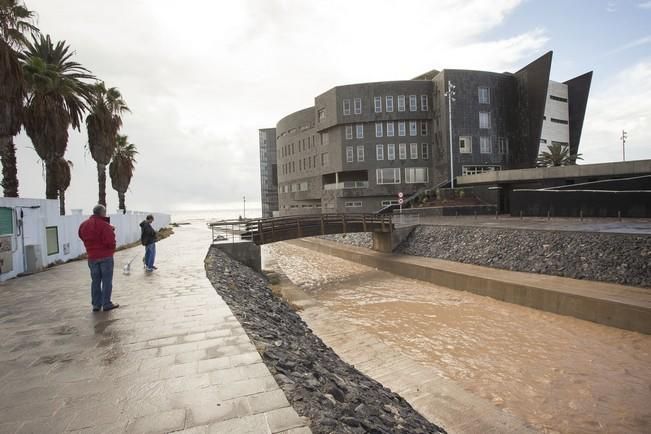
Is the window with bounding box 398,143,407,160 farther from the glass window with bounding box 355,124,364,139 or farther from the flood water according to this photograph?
the flood water

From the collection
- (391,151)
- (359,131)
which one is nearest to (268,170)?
(359,131)

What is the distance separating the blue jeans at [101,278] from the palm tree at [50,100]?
12502mm

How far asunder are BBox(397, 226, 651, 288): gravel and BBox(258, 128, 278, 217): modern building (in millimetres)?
67852

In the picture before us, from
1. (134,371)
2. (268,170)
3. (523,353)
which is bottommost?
(523,353)

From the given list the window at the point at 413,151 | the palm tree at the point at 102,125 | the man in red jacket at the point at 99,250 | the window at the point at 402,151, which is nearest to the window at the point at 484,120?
the window at the point at 413,151

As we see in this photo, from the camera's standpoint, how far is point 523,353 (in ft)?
33.6

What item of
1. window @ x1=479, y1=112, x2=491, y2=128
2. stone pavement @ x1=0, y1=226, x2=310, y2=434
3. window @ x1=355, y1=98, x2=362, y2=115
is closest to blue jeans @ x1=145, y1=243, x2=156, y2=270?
stone pavement @ x1=0, y1=226, x2=310, y2=434

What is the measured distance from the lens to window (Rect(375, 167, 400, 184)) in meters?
44.9

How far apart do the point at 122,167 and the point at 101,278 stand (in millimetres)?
27608

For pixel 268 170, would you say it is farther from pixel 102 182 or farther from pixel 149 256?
pixel 149 256

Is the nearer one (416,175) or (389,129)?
(416,175)

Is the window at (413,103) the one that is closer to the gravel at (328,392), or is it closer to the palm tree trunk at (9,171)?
the palm tree trunk at (9,171)

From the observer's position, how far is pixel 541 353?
1022 centimetres

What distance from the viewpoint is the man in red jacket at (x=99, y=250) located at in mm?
6758
